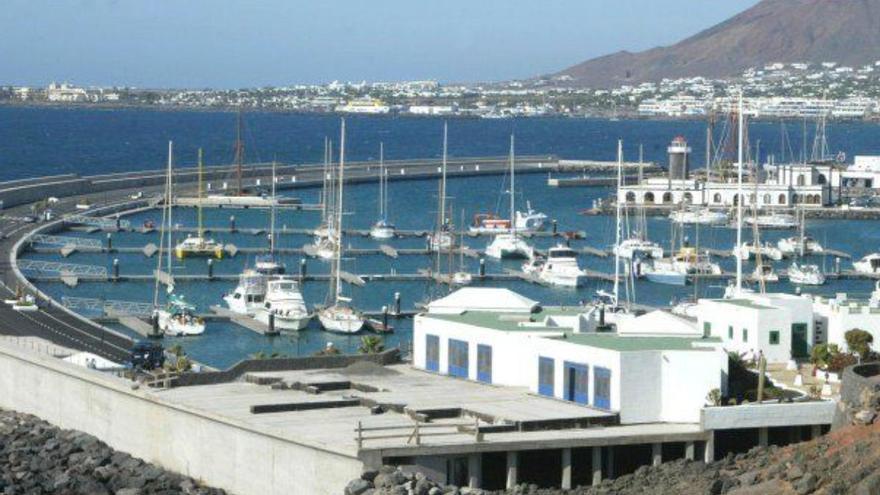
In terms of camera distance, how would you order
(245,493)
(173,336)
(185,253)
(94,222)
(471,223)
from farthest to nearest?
(471,223) < (94,222) < (185,253) < (173,336) < (245,493)

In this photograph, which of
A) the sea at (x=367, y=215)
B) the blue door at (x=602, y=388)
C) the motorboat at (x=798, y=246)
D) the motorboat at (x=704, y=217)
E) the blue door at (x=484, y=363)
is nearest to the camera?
the blue door at (x=602, y=388)

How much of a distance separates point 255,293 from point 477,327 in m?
19.6

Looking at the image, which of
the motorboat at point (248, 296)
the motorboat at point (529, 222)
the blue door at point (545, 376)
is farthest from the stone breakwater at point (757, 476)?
the motorboat at point (529, 222)

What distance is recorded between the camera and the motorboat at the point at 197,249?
60.0 m

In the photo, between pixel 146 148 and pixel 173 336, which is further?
pixel 146 148

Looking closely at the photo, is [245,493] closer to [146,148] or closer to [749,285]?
[749,285]

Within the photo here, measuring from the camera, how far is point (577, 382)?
84.3ft

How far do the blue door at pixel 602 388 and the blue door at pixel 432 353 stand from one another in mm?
3641

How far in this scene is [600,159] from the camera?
13988 centimetres

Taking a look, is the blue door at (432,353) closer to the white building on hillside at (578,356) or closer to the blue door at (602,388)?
the white building on hillside at (578,356)

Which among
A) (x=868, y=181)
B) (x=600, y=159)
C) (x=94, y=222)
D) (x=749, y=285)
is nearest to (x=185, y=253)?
(x=94, y=222)

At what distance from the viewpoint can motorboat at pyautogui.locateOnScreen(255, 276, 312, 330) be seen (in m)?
44.8

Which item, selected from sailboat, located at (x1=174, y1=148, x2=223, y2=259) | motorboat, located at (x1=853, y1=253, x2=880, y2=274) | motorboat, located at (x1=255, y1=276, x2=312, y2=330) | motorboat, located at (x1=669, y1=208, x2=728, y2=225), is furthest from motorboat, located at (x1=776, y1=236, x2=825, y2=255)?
motorboat, located at (x1=255, y1=276, x2=312, y2=330)

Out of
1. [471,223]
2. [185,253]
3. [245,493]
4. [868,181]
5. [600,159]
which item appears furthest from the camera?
[600,159]
